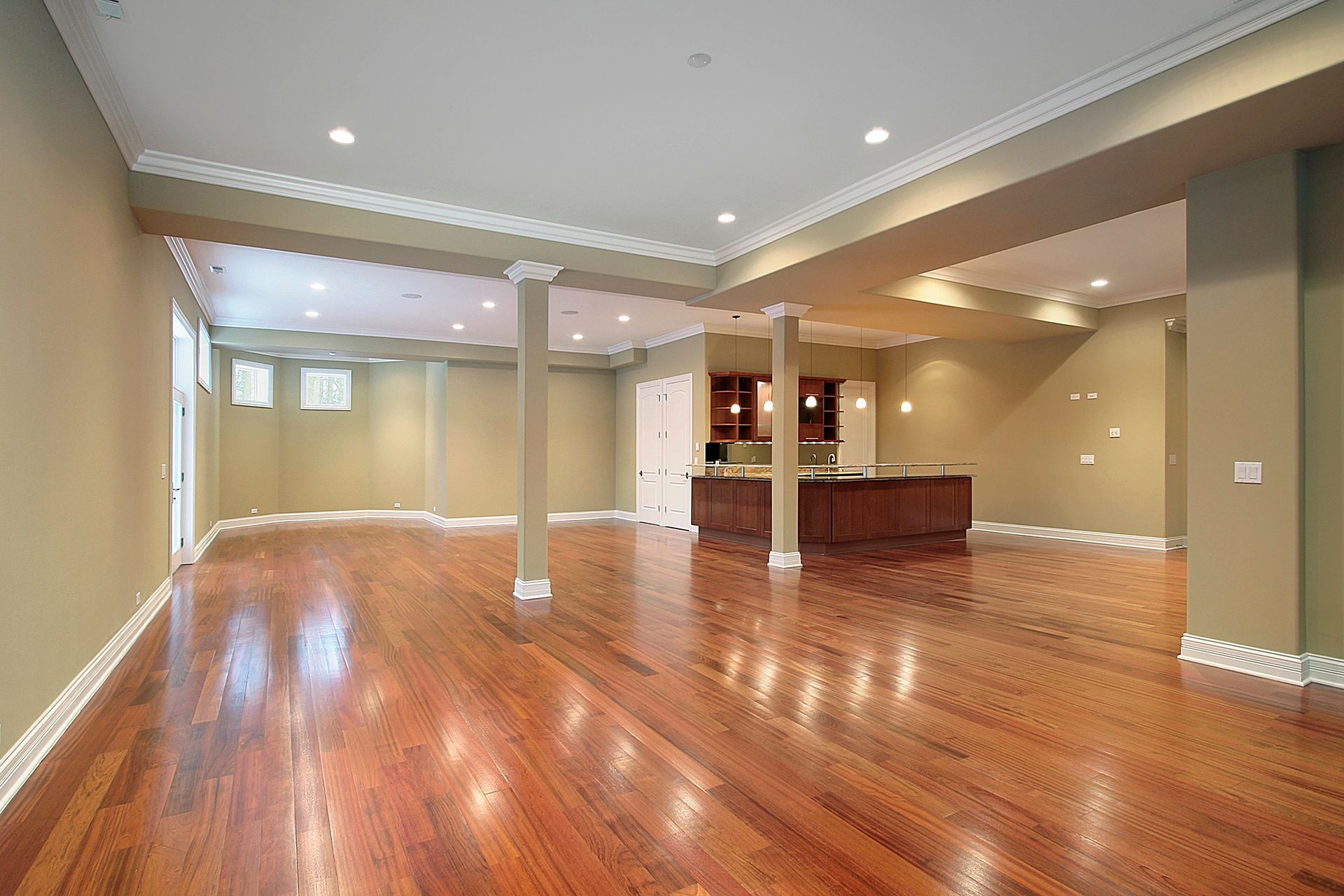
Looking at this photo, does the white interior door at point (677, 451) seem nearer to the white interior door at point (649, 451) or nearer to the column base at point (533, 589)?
the white interior door at point (649, 451)

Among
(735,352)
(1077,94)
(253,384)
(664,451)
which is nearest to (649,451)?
(664,451)

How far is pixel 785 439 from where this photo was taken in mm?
6906

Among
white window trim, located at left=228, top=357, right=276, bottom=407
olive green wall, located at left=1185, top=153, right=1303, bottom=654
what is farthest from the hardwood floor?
white window trim, located at left=228, top=357, right=276, bottom=407

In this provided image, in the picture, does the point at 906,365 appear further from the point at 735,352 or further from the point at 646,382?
the point at 646,382

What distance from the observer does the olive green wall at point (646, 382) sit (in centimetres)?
989

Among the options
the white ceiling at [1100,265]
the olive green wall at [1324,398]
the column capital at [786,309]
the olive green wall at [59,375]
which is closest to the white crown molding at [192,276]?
the olive green wall at [59,375]

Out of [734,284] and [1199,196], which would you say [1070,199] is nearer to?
[1199,196]

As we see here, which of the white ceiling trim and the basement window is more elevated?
the white ceiling trim

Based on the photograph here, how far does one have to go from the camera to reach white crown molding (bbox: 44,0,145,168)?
2752 millimetres

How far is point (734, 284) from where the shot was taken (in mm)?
6102

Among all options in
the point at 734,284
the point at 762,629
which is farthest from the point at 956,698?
the point at 734,284

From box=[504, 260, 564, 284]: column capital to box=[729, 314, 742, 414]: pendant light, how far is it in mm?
4143

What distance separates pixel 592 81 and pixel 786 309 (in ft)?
12.7

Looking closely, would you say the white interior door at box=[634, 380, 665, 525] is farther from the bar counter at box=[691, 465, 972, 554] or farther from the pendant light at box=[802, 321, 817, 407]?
the pendant light at box=[802, 321, 817, 407]
